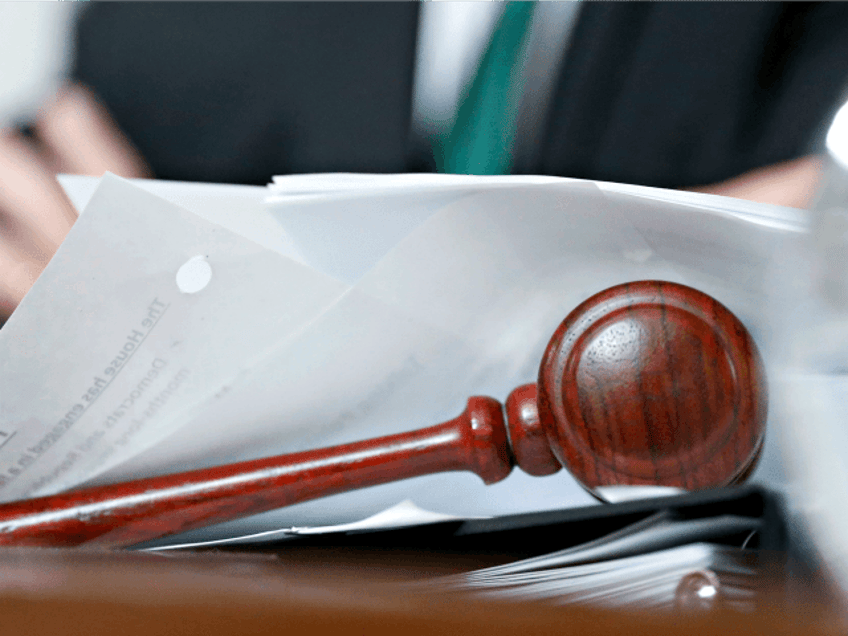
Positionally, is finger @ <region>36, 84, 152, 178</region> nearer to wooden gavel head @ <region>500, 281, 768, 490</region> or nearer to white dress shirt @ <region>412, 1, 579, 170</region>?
white dress shirt @ <region>412, 1, 579, 170</region>

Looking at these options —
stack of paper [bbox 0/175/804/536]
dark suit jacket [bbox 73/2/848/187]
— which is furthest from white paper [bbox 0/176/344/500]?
dark suit jacket [bbox 73/2/848/187]

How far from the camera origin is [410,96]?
30cm

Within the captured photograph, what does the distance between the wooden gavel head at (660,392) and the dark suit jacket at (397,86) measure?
0.35ft

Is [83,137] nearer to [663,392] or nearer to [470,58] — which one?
[470,58]

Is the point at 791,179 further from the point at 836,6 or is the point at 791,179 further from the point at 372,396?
the point at 372,396

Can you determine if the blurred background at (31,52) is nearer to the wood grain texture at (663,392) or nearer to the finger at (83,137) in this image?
the finger at (83,137)

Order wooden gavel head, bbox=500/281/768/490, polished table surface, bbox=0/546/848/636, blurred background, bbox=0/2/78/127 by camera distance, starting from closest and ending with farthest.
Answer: polished table surface, bbox=0/546/848/636 → wooden gavel head, bbox=500/281/768/490 → blurred background, bbox=0/2/78/127

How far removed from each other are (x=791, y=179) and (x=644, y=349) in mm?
117

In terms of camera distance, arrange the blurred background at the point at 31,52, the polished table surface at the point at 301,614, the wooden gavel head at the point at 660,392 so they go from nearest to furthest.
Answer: the polished table surface at the point at 301,614 < the wooden gavel head at the point at 660,392 < the blurred background at the point at 31,52

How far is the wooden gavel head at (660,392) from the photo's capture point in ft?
0.58

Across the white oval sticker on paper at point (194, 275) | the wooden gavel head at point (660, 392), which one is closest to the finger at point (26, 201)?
the white oval sticker on paper at point (194, 275)

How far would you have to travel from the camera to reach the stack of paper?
0.22 meters

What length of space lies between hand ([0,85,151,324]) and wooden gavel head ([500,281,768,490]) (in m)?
0.26

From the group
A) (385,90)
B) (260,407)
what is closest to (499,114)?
(385,90)
